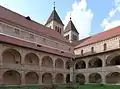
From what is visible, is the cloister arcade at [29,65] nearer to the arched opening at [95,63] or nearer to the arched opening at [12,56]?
the arched opening at [12,56]

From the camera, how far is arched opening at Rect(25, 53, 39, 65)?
26.7 m

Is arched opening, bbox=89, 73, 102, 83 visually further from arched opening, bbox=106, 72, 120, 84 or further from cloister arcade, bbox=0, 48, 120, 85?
arched opening, bbox=106, 72, 120, 84

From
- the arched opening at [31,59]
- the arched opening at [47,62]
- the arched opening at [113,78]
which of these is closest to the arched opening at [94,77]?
the arched opening at [113,78]

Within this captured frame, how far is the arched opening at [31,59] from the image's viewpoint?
26697 mm

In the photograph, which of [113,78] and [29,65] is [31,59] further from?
[113,78]

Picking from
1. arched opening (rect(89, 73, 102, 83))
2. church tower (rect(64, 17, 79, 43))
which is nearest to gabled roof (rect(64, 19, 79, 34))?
church tower (rect(64, 17, 79, 43))

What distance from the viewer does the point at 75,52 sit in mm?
39500

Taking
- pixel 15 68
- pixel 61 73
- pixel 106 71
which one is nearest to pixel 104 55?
pixel 106 71

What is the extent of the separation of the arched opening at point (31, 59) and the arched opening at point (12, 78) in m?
3.09

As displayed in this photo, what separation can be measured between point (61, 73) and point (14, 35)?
11.5 meters

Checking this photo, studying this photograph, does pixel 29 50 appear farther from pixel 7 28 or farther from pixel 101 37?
pixel 101 37

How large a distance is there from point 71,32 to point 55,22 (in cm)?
624

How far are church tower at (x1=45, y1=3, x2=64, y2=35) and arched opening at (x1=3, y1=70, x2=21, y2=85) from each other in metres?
25.1

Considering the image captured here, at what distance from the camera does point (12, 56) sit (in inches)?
971
